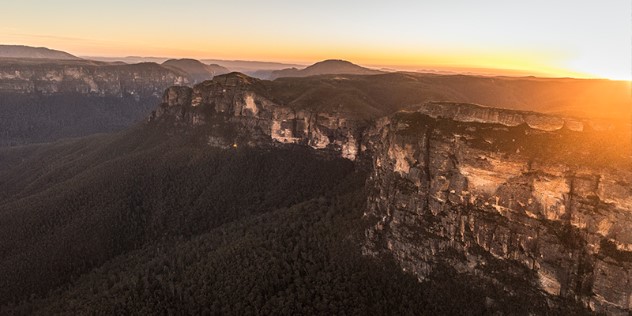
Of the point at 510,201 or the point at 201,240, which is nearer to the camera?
the point at 510,201

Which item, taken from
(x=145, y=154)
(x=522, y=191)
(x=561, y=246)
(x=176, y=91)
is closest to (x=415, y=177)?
(x=522, y=191)

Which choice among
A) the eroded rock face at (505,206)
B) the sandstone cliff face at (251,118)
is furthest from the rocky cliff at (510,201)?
the sandstone cliff face at (251,118)

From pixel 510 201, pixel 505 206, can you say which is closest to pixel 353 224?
pixel 505 206

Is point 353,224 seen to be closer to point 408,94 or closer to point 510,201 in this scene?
point 510,201

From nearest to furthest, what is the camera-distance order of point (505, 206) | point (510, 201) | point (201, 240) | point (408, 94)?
point (510, 201) < point (505, 206) < point (201, 240) < point (408, 94)

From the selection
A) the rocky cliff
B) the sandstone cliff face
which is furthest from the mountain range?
the sandstone cliff face

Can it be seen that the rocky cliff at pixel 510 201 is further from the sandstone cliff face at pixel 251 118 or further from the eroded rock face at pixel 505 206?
the sandstone cliff face at pixel 251 118
